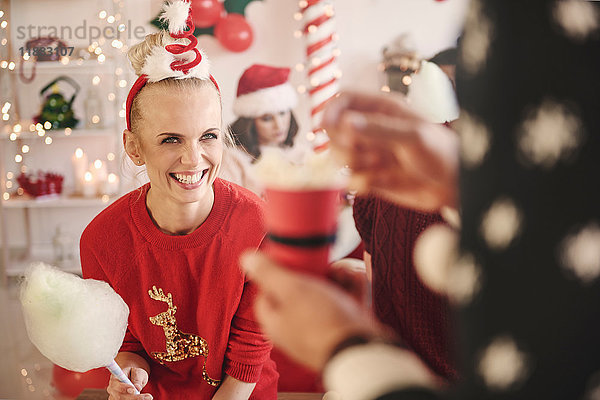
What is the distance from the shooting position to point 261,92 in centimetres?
354

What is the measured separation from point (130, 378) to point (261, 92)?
95.7 inches

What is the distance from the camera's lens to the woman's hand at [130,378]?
51.2 inches

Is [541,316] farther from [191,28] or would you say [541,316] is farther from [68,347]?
[191,28]

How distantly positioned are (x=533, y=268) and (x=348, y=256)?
2.58m

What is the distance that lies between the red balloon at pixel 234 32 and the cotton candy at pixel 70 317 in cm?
285

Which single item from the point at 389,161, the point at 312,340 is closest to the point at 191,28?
the point at 389,161

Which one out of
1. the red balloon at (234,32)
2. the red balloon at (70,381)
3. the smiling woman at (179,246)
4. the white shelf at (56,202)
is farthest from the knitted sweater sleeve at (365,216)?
the white shelf at (56,202)

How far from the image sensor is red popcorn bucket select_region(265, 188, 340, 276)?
2.22 feet

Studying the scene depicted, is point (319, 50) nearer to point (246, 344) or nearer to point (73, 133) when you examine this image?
point (73, 133)

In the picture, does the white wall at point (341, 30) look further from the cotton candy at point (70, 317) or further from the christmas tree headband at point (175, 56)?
the cotton candy at point (70, 317)

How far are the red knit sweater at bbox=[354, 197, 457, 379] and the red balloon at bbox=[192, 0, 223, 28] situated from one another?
2.69 m

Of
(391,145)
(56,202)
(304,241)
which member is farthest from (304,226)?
(56,202)

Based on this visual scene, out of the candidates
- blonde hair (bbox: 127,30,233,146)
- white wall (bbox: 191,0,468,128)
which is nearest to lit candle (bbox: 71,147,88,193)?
white wall (bbox: 191,0,468,128)

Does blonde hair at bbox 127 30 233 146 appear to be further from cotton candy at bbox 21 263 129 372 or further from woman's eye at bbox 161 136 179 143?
cotton candy at bbox 21 263 129 372
